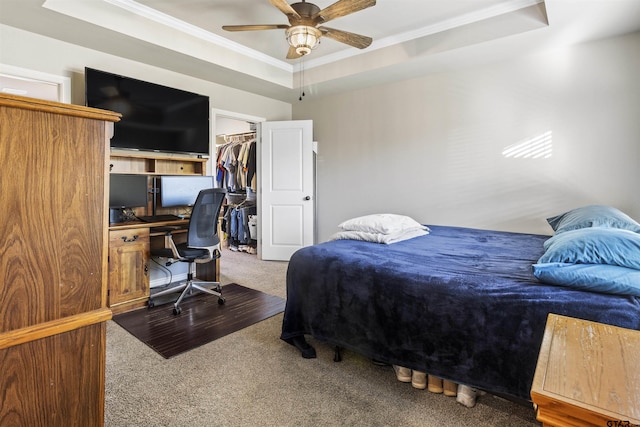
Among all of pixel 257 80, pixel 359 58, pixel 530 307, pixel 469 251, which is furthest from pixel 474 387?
pixel 257 80

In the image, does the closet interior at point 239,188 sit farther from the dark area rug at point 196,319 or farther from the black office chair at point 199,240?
the dark area rug at point 196,319

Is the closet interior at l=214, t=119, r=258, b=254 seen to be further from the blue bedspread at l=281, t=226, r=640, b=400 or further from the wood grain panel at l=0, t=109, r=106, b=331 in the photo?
the wood grain panel at l=0, t=109, r=106, b=331

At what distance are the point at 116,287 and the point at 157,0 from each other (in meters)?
2.51

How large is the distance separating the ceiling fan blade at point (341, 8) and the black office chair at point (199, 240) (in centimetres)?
175

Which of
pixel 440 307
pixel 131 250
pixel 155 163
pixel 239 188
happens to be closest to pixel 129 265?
pixel 131 250

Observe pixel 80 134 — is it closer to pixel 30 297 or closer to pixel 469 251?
pixel 30 297

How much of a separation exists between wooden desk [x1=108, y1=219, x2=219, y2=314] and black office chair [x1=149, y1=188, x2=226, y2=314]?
13 centimetres

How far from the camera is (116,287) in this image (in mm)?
2994

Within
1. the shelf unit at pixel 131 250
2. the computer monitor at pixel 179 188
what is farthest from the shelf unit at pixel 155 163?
the computer monitor at pixel 179 188

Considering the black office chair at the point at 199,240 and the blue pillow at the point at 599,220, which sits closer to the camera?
the blue pillow at the point at 599,220

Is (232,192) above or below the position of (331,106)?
below

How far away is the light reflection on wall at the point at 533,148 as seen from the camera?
10.8ft

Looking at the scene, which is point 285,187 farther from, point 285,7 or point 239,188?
point 285,7

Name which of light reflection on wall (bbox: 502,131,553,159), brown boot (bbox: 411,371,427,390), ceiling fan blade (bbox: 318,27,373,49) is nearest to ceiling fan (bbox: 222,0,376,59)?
ceiling fan blade (bbox: 318,27,373,49)
